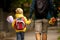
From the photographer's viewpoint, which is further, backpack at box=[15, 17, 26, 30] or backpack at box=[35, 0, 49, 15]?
backpack at box=[15, 17, 26, 30]

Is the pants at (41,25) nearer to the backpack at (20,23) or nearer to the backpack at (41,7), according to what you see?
the backpack at (41,7)

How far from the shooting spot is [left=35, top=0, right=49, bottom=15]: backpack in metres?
7.39

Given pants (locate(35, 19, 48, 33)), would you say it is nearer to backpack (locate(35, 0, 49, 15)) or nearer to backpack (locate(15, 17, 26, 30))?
backpack (locate(35, 0, 49, 15))

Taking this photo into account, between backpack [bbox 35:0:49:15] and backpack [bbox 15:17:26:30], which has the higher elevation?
backpack [bbox 35:0:49:15]

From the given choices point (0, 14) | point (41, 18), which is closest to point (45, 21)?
point (41, 18)

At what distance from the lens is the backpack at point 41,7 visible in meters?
7.39

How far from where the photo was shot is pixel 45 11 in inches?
294

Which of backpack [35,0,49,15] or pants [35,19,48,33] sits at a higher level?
backpack [35,0,49,15]

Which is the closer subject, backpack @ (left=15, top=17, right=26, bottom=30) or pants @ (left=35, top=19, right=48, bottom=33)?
pants @ (left=35, top=19, right=48, bottom=33)

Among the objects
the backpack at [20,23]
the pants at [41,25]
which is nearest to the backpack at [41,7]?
the pants at [41,25]

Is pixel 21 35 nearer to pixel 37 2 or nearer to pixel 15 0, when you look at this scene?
pixel 37 2

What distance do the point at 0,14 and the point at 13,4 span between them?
2.16 metres

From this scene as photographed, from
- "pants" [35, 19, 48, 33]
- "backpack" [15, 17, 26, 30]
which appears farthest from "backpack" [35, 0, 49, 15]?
"backpack" [15, 17, 26, 30]

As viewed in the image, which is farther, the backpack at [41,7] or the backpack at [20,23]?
the backpack at [20,23]
